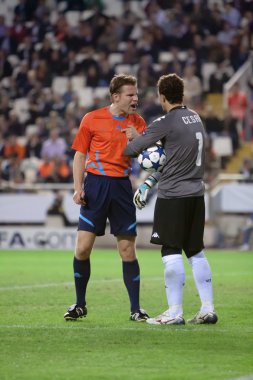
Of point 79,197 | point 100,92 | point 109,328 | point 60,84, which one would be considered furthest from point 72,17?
point 109,328

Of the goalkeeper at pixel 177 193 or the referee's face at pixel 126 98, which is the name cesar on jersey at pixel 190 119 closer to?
the goalkeeper at pixel 177 193

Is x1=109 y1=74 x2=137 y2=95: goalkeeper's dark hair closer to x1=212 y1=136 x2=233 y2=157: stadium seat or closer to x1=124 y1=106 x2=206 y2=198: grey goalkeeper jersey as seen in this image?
x1=124 y1=106 x2=206 y2=198: grey goalkeeper jersey

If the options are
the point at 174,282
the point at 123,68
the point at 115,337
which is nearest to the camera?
the point at 115,337

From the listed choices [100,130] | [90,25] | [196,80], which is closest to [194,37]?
[196,80]

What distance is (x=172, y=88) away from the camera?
26.1ft

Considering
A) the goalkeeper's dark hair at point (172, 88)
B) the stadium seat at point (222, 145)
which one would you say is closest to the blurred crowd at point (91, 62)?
the stadium seat at point (222, 145)

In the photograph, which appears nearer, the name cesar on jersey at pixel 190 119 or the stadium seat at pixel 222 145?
the name cesar on jersey at pixel 190 119

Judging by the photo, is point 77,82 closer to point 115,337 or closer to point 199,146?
point 199,146

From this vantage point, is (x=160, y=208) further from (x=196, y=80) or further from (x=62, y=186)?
(x=196, y=80)

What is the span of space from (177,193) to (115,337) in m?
1.36

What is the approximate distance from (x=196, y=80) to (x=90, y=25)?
4864mm

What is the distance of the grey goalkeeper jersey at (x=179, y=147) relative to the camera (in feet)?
26.1

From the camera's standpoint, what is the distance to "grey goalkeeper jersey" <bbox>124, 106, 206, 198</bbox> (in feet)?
Result: 26.1

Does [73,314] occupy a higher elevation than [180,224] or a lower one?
lower
